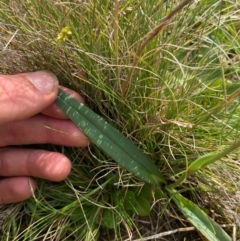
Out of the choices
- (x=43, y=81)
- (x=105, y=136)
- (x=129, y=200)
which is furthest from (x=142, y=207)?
(x=43, y=81)

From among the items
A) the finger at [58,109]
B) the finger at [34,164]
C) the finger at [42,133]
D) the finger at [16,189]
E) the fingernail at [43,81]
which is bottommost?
the finger at [16,189]

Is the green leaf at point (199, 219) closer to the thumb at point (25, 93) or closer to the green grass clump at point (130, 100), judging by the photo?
the green grass clump at point (130, 100)

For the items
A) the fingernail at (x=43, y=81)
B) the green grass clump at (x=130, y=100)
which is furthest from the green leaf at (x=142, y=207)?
the fingernail at (x=43, y=81)

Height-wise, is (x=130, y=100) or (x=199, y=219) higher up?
(x=130, y=100)

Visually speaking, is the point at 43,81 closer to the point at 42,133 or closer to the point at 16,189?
the point at 42,133

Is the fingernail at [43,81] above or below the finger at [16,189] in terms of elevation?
above

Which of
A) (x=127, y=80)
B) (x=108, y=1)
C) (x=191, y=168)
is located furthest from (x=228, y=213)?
(x=108, y=1)
